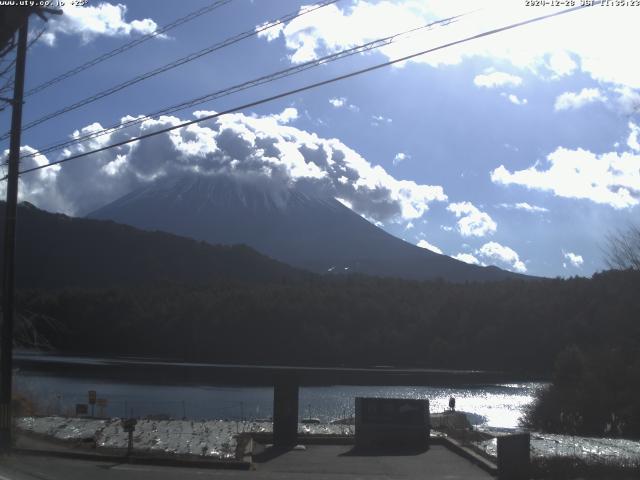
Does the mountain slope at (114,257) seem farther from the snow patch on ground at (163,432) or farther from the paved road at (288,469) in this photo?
the paved road at (288,469)

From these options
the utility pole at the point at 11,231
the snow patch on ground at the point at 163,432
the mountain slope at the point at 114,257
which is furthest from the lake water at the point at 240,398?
the mountain slope at the point at 114,257

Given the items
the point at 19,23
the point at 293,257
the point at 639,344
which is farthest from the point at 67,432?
the point at 293,257

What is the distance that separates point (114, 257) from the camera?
117 m

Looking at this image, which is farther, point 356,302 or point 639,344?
point 356,302

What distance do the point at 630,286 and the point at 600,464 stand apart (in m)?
25.6

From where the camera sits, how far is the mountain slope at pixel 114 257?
343 ft

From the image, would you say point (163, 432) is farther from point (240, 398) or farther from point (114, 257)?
point (114, 257)

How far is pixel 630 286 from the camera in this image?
3775 centimetres

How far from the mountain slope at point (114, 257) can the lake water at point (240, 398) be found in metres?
48.9

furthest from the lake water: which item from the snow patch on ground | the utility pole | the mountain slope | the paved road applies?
the mountain slope

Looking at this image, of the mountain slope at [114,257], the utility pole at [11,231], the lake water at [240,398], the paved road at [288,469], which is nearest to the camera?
the paved road at [288,469]

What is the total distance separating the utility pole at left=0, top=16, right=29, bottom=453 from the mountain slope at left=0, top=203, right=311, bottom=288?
81.5 metres

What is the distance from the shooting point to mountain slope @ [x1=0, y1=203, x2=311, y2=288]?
10444 centimetres

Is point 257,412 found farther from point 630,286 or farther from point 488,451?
point 488,451
